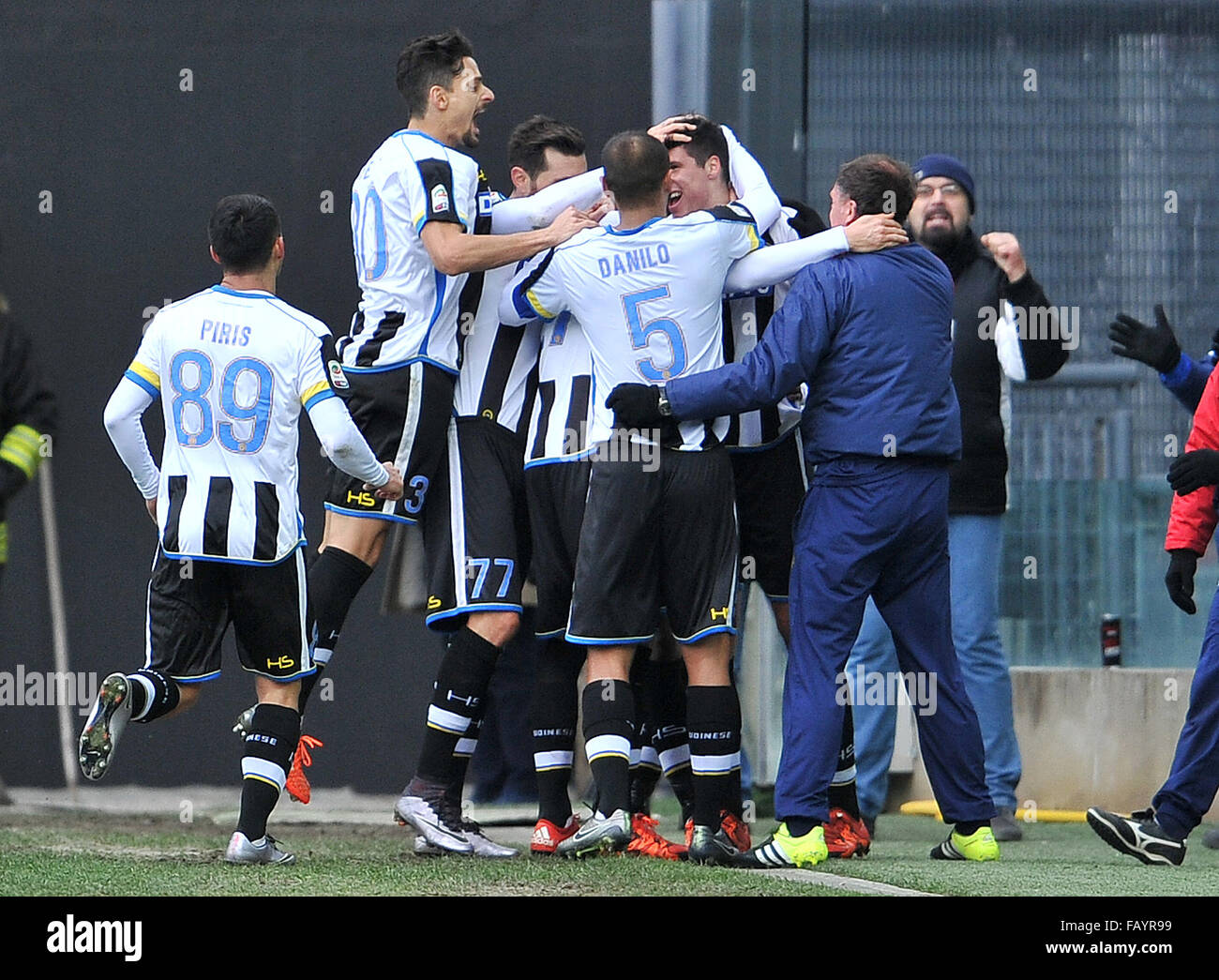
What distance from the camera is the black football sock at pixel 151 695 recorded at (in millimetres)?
5062

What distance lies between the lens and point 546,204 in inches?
225

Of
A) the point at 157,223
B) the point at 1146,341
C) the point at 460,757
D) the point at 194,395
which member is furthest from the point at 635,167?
the point at 157,223

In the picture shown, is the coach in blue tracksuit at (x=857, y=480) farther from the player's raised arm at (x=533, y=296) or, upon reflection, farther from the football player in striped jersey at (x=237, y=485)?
the football player in striped jersey at (x=237, y=485)

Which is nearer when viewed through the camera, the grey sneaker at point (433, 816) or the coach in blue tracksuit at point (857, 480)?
the coach in blue tracksuit at point (857, 480)

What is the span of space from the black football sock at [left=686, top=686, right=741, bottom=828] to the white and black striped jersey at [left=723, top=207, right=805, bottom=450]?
0.75m

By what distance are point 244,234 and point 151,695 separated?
1.27 m

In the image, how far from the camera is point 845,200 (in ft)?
17.8

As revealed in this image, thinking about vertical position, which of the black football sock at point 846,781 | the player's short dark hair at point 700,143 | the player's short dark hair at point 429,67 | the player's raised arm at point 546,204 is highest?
the player's short dark hair at point 429,67

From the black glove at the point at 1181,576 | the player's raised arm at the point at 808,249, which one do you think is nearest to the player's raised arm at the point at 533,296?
the player's raised arm at the point at 808,249

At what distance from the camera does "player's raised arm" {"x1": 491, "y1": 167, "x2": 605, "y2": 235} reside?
5672 millimetres

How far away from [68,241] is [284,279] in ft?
3.02

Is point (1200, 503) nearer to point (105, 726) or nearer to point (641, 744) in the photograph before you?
point (641, 744)
